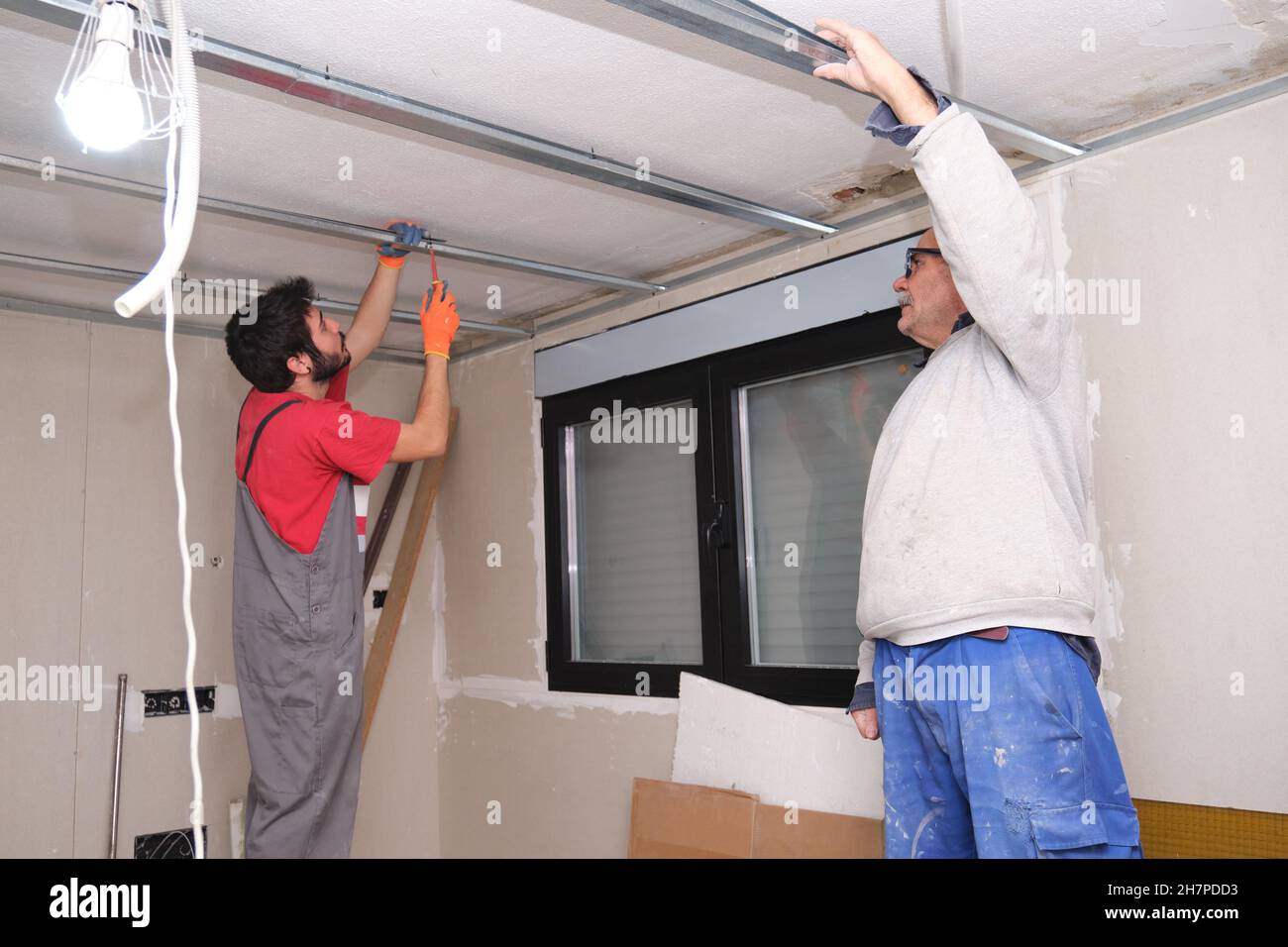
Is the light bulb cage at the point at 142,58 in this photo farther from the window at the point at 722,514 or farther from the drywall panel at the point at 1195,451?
the drywall panel at the point at 1195,451

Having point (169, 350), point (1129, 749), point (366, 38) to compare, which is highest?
point (366, 38)

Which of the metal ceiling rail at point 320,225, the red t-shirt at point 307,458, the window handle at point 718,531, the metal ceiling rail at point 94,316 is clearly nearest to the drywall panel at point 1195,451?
the window handle at point 718,531

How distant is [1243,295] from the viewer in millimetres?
2023

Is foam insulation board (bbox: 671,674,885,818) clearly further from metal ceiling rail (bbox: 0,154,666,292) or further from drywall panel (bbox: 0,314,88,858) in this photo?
drywall panel (bbox: 0,314,88,858)

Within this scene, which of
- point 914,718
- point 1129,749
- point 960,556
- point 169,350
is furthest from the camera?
point 1129,749

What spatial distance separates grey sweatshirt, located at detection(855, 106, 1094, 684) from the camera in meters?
1.53

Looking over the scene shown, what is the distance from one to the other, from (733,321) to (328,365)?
1135 mm

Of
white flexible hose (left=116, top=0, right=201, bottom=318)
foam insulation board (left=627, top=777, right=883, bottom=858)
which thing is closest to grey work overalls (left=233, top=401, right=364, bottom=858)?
foam insulation board (left=627, top=777, right=883, bottom=858)

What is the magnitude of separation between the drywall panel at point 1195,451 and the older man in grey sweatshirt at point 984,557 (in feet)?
1.59

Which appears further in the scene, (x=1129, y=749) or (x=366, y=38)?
(x=1129, y=749)

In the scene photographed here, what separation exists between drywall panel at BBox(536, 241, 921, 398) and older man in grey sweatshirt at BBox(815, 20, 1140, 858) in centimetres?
86

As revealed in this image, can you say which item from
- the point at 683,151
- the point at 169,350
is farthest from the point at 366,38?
the point at 169,350

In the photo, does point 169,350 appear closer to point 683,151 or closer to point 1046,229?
point 683,151

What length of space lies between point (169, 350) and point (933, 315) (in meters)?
1.39
